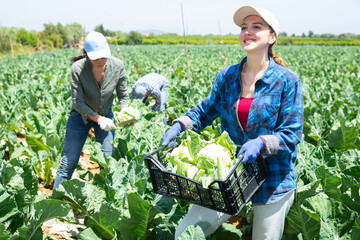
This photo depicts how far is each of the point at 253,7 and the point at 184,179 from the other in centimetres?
117

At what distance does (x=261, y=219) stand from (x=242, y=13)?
1.37 meters

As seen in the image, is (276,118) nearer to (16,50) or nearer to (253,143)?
(253,143)

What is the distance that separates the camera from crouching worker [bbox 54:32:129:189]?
3533 millimetres

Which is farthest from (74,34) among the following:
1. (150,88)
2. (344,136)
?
(344,136)

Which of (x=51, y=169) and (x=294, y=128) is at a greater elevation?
(x=294, y=128)

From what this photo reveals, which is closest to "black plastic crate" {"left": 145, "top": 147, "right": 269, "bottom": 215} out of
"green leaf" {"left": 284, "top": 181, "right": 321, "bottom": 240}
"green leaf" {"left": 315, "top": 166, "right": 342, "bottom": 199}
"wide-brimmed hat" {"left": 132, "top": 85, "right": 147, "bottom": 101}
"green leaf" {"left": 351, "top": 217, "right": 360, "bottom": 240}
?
"green leaf" {"left": 284, "top": 181, "right": 321, "bottom": 240}

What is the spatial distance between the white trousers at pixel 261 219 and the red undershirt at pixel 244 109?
549 mm

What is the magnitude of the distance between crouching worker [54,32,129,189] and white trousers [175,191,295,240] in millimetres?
1685

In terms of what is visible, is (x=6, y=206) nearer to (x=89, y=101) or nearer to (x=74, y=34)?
(x=89, y=101)

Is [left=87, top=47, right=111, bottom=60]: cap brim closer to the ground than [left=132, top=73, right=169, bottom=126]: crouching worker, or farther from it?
farther from it

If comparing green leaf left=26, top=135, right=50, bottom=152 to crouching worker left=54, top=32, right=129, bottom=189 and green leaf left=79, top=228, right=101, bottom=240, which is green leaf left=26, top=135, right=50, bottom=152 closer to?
crouching worker left=54, top=32, right=129, bottom=189

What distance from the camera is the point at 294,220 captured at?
2.55 metres

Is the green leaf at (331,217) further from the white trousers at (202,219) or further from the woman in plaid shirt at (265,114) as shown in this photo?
Result: the white trousers at (202,219)

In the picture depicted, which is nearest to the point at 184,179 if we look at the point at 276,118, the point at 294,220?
the point at 276,118
